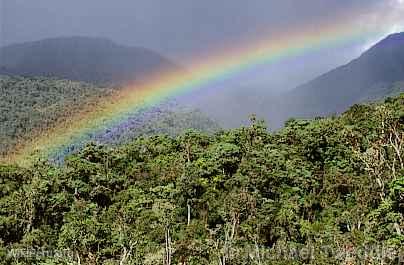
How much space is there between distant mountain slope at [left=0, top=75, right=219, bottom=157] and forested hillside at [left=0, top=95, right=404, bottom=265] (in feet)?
171

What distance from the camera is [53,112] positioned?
12281 cm

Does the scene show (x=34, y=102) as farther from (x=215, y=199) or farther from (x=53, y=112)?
(x=215, y=199)

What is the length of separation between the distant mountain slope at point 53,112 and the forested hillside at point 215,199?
171 ft

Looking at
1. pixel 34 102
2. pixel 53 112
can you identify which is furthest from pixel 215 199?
pixel 34 102

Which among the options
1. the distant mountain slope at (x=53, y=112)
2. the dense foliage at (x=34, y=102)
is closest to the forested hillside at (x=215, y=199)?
the distant mountain slope at (x=53, y=112)

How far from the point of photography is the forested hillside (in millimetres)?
31828

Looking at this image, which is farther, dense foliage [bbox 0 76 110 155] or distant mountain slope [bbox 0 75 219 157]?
distant mountain slope [bbox 0 75 219 157]

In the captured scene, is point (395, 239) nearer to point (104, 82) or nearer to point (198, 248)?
point (198, 248)

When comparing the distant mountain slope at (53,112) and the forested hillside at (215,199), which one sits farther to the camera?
the distant mountain slope at (53,112)

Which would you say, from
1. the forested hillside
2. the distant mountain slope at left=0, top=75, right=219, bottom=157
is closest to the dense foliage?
the distant mountain slope at left=0, top=75, right=219, bottom=157

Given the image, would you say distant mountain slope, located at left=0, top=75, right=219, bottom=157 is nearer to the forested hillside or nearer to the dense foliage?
the dense foliage

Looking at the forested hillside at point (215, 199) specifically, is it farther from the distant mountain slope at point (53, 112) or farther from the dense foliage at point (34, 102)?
the dense foliage at point (34, 102)

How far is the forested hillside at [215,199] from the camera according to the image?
31828 mm

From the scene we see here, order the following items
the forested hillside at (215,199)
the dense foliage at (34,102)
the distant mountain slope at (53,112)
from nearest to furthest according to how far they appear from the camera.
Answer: the forested hillside at (215,199) → the dense foliage at (34,102) → the distant mountain slope at (53,112)
